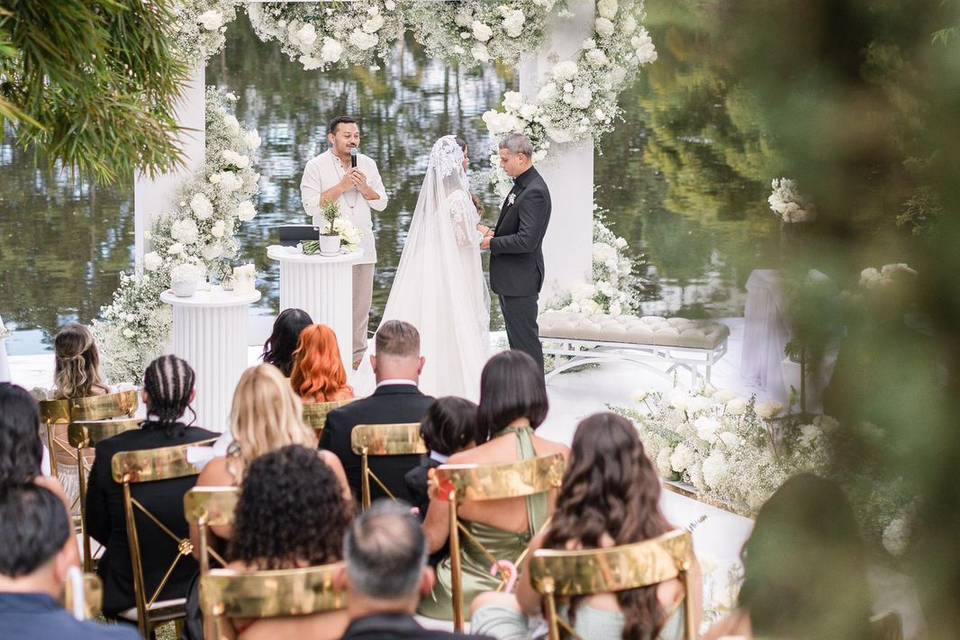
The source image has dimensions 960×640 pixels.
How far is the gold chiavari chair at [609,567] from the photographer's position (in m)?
2.26

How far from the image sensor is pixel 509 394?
3133 millimetres

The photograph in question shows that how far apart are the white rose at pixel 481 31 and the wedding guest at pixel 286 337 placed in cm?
415

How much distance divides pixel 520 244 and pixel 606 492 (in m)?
4.49

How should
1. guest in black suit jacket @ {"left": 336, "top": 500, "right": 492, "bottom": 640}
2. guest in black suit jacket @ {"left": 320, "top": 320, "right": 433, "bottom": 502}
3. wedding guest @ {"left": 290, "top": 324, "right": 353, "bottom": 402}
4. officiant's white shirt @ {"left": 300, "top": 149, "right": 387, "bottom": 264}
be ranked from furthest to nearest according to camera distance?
officiant's white shirt @ {"left": 300, "top": 149, "right": 387, "bottom": 264} → wedding guest @ {"left": 290, "top": 324, "right": 353, "bottom": 402} → guest in black suit jacket @ {"left": 320, "top": 320, "right": 433, "bottom": 502} → guest in black suit jacket @ {"left": 336, "top": 500, "right": 492, "bottom": 640}

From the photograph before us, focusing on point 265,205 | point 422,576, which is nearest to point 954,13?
point 422,576

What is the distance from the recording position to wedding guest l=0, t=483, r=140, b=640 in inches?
78.0

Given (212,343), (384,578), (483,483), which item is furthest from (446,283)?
(384,578)

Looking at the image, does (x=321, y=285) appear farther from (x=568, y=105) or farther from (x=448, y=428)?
(x=448, y=428)

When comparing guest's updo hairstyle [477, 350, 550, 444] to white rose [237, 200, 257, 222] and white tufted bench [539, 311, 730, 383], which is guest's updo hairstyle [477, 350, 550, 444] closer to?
white tufted bench [539, 311, 730, 383]

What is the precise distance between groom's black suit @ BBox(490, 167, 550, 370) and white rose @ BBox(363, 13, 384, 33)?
2179 millimetres

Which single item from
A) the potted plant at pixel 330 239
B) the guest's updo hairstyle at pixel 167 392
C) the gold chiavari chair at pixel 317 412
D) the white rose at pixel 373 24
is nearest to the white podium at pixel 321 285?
the potted plant at pixel 330 239

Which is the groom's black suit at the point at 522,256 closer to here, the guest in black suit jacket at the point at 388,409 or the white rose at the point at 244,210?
the white rose at the point at 244,210

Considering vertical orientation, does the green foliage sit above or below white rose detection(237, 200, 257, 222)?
above

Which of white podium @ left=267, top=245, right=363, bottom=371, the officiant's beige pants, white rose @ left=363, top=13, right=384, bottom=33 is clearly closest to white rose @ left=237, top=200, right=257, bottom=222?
the officiant's beige pants
